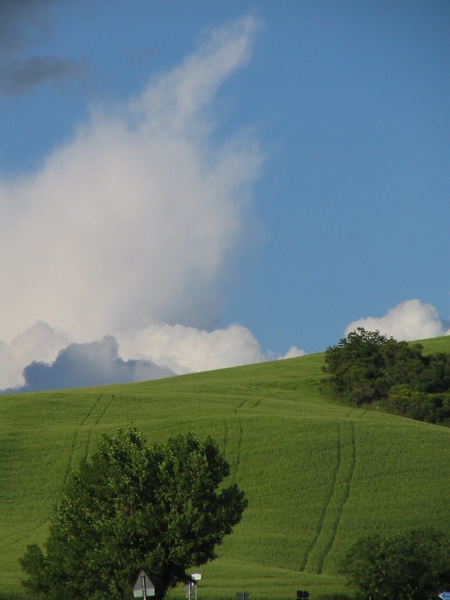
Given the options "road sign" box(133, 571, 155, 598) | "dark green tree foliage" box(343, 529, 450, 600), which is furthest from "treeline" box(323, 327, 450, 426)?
"road sign" box(133, 571, 155, 598)

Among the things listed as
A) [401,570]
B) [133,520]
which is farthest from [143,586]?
[401,570]

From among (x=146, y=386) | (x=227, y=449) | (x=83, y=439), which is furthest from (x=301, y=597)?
(x=146, y=386)

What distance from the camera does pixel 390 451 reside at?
9050cm

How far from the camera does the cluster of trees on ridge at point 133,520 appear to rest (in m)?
49.2

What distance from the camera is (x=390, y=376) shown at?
128 m

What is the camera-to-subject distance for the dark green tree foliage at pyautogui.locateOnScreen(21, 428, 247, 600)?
4916 cm

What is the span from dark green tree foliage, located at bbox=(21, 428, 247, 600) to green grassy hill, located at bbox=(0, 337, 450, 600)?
5.93 metres

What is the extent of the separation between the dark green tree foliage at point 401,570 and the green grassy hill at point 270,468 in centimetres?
248

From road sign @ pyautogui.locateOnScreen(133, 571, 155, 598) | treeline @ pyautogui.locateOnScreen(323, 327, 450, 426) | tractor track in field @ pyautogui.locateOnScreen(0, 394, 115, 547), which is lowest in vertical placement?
road sign @ pyautogui.locateOnScreen(133, 571, 155, 598)

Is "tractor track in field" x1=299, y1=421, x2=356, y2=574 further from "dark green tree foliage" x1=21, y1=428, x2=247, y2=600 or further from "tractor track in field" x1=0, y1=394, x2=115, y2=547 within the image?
"dark green tree foliage" x1=21, y1=428, x2=247, y2=600

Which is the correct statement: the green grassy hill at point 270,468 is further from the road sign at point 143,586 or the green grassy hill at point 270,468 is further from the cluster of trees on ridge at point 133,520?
the road sign at point 143,586

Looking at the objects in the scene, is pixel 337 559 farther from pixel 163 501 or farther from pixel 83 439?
pixel 83 439

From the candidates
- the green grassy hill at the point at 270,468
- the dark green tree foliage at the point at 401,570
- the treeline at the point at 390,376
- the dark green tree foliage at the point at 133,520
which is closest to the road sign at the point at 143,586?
the dark green tree foliage at the point at 133,520

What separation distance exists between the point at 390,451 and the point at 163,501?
43.4 metres
